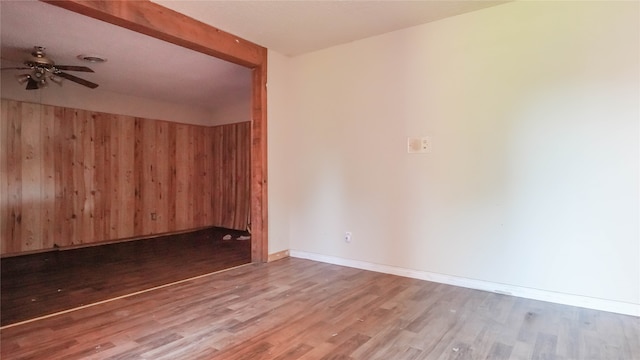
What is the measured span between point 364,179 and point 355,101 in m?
0.89

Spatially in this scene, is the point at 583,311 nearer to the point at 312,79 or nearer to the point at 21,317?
the point at 312,79

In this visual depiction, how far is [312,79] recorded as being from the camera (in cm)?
421

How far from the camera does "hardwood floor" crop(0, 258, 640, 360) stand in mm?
1992

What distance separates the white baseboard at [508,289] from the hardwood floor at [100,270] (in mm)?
1512

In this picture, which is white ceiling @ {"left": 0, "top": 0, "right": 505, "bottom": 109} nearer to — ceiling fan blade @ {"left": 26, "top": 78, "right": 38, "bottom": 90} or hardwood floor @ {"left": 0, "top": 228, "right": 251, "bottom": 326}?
ceiling fan blade @ {"left": 26, "top": 78, "right": 38, "bottom": 90}

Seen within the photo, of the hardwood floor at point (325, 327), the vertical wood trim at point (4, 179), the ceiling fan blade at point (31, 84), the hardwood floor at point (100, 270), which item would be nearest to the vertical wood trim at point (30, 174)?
the vertical wood trim at point (4, 179)

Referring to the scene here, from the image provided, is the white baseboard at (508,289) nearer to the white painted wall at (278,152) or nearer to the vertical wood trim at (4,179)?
the white painted wall at (278,152)

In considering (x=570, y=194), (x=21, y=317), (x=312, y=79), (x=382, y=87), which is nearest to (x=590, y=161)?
(x=570, y=194)

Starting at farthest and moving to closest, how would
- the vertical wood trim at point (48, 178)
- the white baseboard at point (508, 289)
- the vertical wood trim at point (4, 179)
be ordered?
the vertical wood trim at point (48, 178), the vertical wood trim at point (4, 179), the white baseboard at point (508, 289)

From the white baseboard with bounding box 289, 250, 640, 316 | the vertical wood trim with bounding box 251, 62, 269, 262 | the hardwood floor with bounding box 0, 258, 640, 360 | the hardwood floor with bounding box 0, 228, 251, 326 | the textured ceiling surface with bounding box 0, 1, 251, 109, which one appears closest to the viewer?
the hardwood floor with bounding box 0, 258, 640, 360

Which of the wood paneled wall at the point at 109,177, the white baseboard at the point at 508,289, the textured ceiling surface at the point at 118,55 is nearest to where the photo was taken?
the white baseboard at the point at 508,289

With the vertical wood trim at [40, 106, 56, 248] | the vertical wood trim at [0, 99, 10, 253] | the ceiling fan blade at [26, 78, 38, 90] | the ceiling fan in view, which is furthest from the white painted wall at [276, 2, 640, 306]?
the vertical wood trim at [0, 99, 10, 253]

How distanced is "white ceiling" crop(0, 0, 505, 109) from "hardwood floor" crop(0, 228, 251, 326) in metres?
2.42

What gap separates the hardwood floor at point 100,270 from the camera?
283 centimetres
